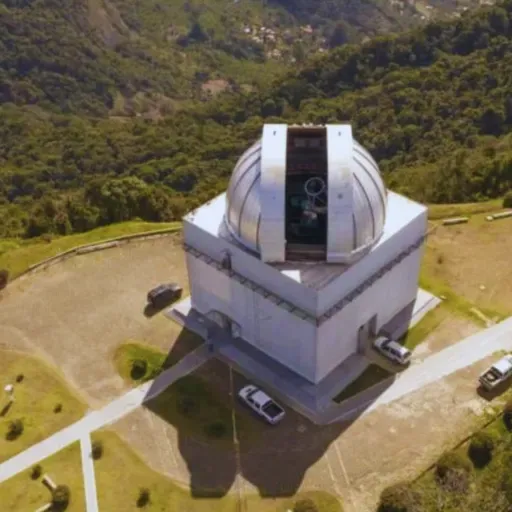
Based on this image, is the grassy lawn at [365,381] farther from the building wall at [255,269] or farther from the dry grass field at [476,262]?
the dry grass field at [476,262]

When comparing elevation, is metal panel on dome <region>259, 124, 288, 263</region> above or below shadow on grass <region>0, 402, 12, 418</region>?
above

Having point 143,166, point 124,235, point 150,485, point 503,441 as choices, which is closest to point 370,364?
point 503,441

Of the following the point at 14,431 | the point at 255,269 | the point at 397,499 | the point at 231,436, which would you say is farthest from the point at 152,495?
the point at 255,269

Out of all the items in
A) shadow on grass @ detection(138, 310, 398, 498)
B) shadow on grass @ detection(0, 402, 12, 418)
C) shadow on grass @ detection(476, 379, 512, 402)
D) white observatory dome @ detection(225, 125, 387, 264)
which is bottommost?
shadow on grass @ detection(0, 402, 12, 418)

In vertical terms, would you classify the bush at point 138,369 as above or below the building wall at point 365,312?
below

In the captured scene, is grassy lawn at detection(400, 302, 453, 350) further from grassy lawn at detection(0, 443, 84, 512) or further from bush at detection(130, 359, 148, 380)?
grassy lawn at detection(0, 443, 84, 512)

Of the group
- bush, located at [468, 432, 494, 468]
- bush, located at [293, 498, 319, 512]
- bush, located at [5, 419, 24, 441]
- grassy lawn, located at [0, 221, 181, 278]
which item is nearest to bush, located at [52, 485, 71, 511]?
bush, located at [5, 419, 24, 441]

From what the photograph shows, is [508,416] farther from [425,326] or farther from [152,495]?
[152,495]

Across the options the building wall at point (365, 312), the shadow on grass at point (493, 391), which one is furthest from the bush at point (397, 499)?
the shadow on grass at point (493, 391)
